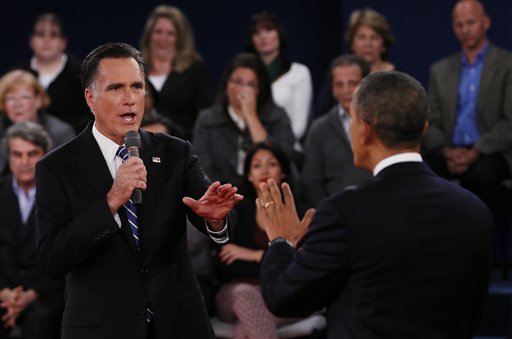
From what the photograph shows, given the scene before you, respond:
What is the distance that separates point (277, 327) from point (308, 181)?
0.98 m

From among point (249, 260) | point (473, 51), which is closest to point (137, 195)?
point (249, 260)

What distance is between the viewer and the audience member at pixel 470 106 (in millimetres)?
5516

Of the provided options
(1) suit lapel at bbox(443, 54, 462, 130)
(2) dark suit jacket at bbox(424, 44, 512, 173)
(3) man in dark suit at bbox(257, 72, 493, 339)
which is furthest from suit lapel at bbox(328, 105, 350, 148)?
(3) man in dark suit at bbox(257, 72, 493, 339)

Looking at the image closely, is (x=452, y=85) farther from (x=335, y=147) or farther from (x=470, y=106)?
(x=335, y=147)

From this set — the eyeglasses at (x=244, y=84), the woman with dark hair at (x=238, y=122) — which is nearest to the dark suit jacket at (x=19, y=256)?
the woman with dark hair at (x=238, y=122)

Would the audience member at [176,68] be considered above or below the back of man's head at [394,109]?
below

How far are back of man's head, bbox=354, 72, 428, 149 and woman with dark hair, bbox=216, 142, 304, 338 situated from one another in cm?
237

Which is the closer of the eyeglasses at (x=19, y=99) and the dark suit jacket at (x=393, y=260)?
the dark suit jacket at (x=393, y=260)

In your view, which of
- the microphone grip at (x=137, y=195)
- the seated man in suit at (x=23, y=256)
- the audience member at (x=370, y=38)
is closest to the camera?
the microphone grip at (x=137, y=195)

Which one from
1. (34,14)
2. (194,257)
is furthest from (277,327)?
(34,14)

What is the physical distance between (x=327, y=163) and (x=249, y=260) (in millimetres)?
866

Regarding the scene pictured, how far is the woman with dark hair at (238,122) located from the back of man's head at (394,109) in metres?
3.08

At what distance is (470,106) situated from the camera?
5.75m

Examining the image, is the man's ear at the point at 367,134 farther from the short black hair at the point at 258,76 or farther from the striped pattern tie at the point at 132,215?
the short black hair at the point at 258,76
